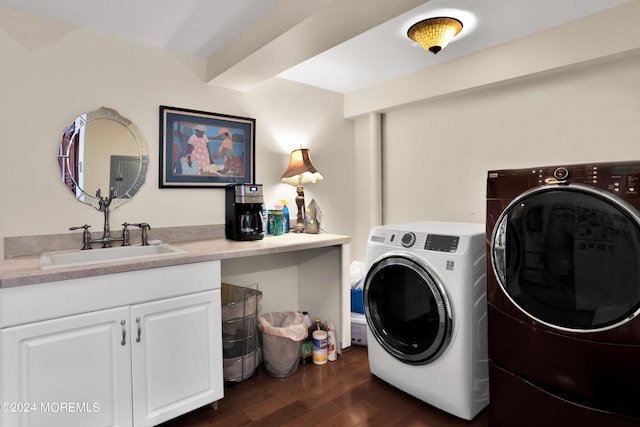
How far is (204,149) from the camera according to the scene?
8.01ft

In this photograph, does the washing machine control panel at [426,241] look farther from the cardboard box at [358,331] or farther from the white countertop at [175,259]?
the cardboard box at [358,331]

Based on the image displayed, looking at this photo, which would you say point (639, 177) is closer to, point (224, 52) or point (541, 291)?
point (541, 291)

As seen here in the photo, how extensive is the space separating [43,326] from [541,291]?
2036 millimetres

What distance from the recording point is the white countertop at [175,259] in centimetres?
137

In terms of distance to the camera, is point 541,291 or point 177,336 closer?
point 541,291

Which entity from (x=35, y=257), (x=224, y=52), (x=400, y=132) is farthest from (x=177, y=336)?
(x=400, y=132)

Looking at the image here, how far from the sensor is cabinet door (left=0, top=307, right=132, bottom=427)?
1.34 m

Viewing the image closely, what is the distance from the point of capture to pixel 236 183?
2.56m

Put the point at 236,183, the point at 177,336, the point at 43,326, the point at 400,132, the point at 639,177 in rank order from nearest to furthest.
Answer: the point at 639,177, the point at 43,326, the point at 177,336, the point at 236,183, the point at 400,132

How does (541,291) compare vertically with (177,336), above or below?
above

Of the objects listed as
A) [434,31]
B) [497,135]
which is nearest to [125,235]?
[434,31]

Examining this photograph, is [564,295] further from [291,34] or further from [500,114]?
[291,34]

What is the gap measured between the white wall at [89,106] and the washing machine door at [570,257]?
1788 mm

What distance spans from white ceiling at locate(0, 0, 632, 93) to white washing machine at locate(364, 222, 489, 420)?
112cm
